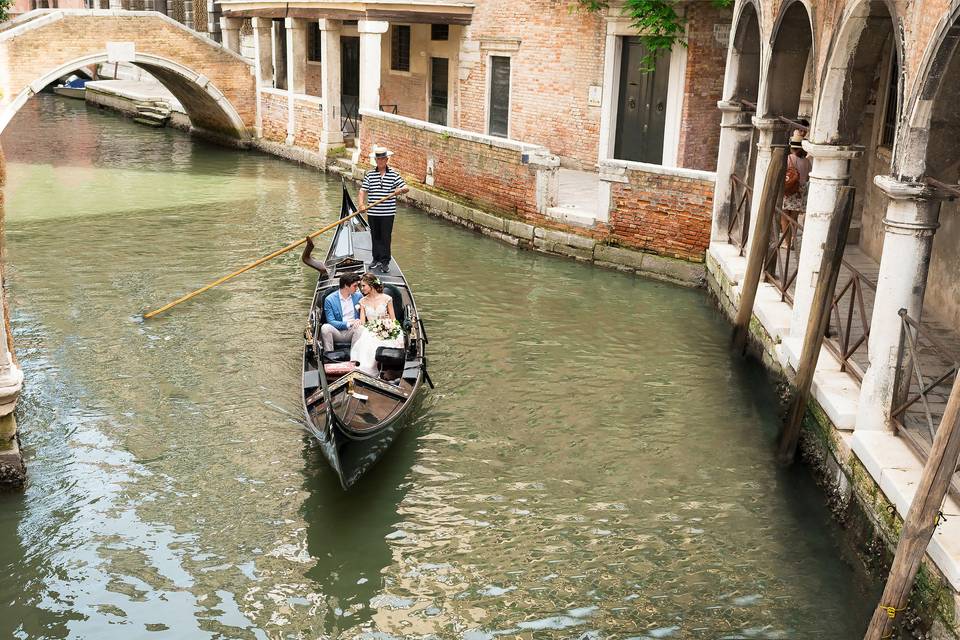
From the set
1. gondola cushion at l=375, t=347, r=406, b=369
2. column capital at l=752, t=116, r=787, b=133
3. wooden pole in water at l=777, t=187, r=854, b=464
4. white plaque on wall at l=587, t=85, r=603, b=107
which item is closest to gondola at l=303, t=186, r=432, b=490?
gondola cushion at l=375, t=347, r=406, b=369

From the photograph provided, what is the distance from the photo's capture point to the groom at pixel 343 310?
6.27 m

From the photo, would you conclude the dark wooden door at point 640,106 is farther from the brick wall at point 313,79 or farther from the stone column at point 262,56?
the brick wall at point 313,79

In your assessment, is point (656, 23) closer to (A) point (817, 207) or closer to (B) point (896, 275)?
(A) point (817, 207)

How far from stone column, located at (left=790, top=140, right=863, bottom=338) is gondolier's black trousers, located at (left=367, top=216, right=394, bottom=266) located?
10.7 feet

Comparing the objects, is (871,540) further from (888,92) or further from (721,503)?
(888,92)

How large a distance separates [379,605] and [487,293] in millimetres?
4660

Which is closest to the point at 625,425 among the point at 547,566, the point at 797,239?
the point at 547,566

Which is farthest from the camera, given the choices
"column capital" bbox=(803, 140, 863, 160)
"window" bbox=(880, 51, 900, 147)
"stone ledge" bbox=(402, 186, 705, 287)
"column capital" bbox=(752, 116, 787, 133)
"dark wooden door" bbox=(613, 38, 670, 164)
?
"dark wooden door" bbox=(613, 38, 670, 164)

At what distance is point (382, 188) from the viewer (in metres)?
8.21

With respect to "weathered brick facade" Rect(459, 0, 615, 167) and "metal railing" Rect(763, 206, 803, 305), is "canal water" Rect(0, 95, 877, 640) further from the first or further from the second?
"weathered brick facade" Rect(459, 0, 615, 167)

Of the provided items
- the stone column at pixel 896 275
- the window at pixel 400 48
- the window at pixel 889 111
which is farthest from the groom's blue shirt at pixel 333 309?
the window at pixel 400 48

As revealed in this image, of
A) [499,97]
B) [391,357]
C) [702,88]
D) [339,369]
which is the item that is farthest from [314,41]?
[339,369]

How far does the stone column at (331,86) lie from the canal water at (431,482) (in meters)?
5.48

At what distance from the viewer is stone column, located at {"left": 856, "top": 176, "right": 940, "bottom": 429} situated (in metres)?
4.52
